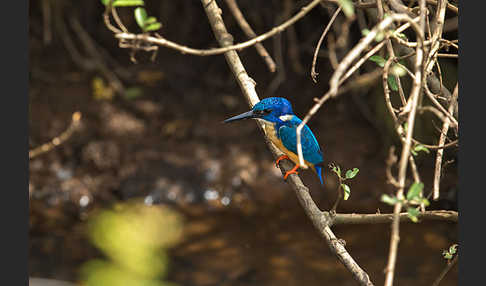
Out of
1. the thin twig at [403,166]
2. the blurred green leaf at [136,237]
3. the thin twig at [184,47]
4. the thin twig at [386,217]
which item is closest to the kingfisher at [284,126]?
the thin twig at [386,217]

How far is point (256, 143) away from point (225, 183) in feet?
1.83

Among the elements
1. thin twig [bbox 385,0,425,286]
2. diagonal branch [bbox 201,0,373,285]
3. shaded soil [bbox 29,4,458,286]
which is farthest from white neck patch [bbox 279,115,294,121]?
shaded soil [bbox 29,4,458,286]

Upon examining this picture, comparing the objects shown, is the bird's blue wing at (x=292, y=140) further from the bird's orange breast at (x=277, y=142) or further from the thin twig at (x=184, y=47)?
the thin twig at (x=184, y=47)

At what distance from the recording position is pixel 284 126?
199 centimetres

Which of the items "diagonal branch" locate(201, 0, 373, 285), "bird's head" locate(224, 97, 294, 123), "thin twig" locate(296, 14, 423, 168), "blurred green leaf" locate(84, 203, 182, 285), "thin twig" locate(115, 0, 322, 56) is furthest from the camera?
"blurred green leaf" locate(84, 203, 182, 285)

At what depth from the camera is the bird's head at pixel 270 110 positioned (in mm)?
1941

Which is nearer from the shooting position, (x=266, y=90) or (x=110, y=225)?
(x=110, y=225)

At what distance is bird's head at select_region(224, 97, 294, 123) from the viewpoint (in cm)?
194

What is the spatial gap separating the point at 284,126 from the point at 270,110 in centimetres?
8

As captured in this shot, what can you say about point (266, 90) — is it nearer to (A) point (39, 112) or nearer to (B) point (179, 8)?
(B) point (179, 8)

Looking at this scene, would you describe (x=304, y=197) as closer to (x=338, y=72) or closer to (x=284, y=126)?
(x=284, y=126)

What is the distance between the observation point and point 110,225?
4832 mm

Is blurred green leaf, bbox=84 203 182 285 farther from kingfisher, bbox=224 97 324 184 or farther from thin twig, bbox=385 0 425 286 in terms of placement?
thin twig, bbox=385 0 425 286

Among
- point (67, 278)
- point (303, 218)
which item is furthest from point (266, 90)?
point (67, 278)
